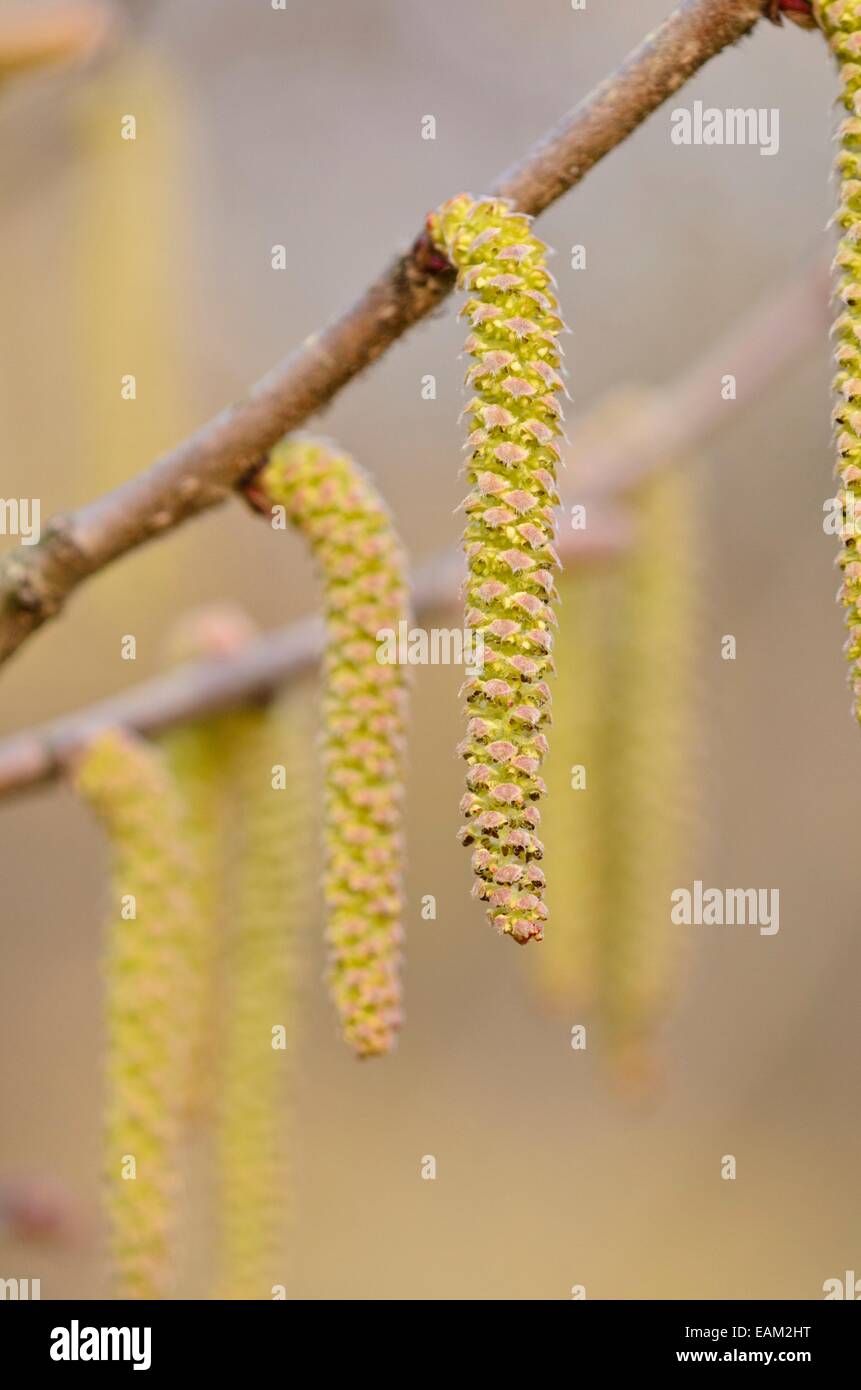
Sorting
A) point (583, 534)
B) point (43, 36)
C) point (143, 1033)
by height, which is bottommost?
point (143, 1033)

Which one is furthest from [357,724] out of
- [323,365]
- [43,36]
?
[43,36]

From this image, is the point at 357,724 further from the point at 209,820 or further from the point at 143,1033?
the point at 209,820

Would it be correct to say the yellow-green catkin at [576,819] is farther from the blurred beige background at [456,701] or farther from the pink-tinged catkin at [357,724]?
the blurred beige background at [456,701]

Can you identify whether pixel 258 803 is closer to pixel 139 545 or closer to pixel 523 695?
pixel 139 545

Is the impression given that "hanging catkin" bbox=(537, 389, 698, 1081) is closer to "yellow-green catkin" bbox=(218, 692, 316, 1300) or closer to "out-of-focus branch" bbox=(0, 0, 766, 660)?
"yellow-green catkin" bbox=(218, 692, 316, 1300)

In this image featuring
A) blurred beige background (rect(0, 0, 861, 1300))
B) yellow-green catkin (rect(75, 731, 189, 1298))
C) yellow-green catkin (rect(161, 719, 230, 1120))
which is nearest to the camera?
yellow-green catkin (rect(75, 731, 189, 1298))

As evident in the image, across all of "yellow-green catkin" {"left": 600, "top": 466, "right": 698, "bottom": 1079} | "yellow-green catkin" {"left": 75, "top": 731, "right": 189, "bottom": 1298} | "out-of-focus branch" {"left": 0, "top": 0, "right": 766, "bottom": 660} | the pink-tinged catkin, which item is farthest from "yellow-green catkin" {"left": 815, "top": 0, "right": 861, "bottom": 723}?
"yellow-green catkin" {"left": 600, "top": 466, "right": 698, "bottom": 1079}

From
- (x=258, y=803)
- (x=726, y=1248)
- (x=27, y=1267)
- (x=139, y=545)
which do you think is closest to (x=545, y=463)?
(x=139, y=545)
